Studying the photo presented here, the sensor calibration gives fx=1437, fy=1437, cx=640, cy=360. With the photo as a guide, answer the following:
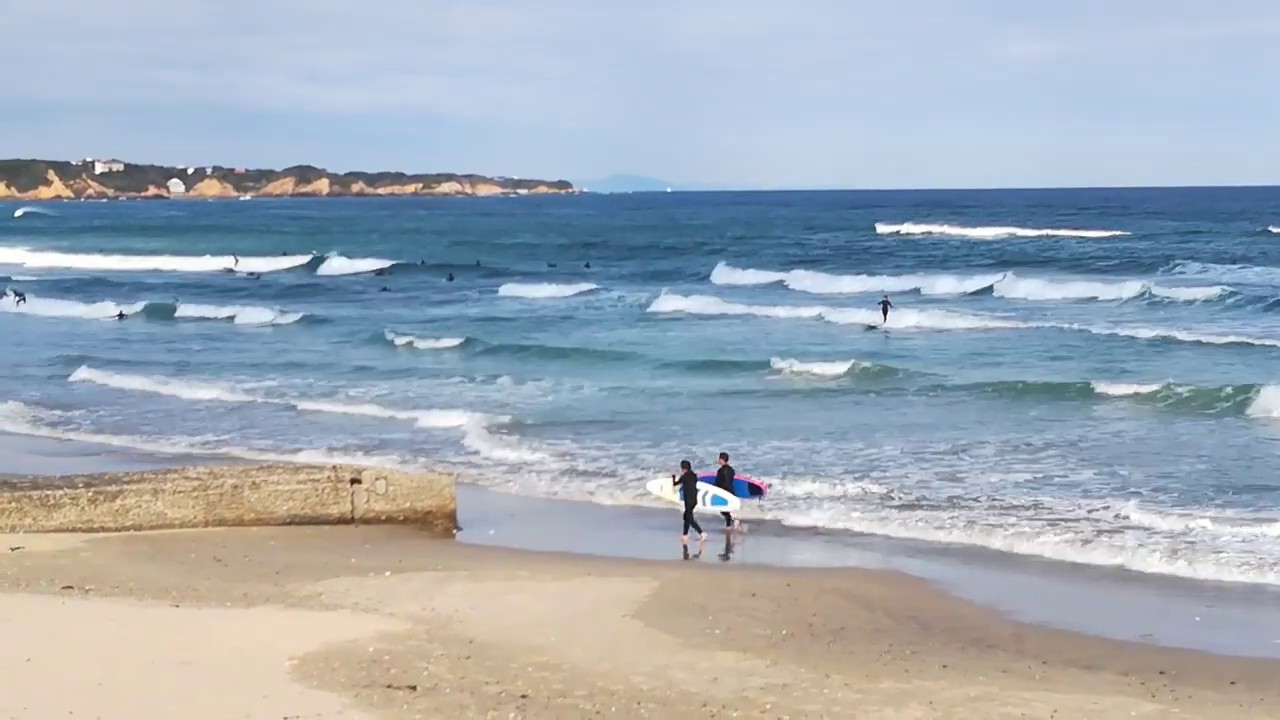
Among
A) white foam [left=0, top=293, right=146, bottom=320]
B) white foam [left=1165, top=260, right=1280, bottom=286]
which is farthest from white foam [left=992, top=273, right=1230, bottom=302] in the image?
white foam [left=0, top=293, right=146, bottom=320]

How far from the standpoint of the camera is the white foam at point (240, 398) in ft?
68.9

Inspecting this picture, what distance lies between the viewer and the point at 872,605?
11.5m

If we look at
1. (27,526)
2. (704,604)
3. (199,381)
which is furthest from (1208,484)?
(199,381)

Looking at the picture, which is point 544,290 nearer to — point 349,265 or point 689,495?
point 349,265

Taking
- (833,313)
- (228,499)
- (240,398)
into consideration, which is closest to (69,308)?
(240,398)

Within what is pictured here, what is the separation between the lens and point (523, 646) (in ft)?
32.4

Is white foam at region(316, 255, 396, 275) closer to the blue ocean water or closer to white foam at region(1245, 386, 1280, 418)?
the blue ocean water

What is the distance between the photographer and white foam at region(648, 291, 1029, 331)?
33.4 meters

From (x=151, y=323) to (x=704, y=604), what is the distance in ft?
97.5

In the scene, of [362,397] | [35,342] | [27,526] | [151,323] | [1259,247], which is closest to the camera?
[27,526]

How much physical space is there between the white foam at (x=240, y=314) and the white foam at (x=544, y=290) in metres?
7.98

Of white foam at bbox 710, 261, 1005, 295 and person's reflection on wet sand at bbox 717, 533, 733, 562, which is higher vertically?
white foam at bbox 710, 261, 1005, 295

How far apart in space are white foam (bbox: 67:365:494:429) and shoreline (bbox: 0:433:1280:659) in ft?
14.2

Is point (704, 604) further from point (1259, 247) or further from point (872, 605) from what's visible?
point (1259, 247)
